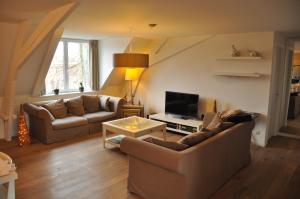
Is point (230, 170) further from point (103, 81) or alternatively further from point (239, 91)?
point (103, 81)

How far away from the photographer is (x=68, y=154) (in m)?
4.32

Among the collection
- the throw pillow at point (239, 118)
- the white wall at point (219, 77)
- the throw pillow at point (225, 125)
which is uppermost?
the white wall at point (219, 77)

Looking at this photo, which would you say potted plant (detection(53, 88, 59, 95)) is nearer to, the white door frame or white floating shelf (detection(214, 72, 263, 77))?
white floating shelf (detection(214, 72, 263, 77))

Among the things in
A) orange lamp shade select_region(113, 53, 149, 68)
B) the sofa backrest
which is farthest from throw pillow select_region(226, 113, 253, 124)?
orange lamp shade select_region(113, 53, 149, 68)

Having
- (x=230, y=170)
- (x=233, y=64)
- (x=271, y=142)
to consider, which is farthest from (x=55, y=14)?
(x=271, y=142)

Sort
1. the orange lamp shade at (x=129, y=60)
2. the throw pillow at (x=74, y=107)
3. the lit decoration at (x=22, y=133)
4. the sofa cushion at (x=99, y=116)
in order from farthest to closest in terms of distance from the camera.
→ the throw pillow at (x=74, y=107), the sofa cushion at (x=99, y=116), the lit decoration at (x=22, y=133), the orange lamp shade at (x=129, y=60)

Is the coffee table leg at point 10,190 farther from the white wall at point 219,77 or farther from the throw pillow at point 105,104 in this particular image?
the white wall at point 219,77

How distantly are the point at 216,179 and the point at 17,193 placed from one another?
2.54m

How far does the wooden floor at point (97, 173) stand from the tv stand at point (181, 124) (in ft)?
4.02

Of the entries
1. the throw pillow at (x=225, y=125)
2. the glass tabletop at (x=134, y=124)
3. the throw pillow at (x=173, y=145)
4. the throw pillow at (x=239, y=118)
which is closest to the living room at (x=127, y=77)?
the glass tabletop at (x=134, y=124)

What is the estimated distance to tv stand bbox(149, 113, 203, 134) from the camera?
520 centimetres

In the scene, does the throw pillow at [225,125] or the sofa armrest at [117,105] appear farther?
the sofa armrest at [117,105]

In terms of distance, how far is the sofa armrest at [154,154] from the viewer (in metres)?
2.51

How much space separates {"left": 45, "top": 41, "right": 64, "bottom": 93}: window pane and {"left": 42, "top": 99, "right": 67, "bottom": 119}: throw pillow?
2.71ft
